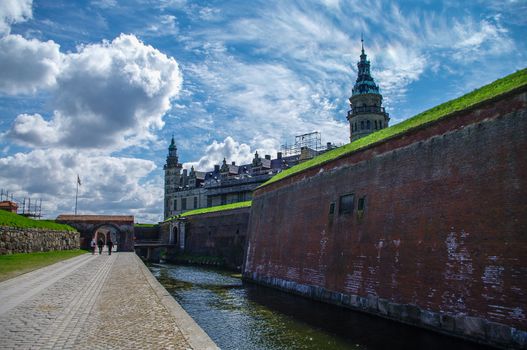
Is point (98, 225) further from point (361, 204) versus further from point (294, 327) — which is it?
point (294, 327)

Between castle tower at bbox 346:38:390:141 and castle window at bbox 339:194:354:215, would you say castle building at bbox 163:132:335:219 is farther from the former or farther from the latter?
castle window at bbox 339:194:354:215

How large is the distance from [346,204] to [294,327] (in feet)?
20.3

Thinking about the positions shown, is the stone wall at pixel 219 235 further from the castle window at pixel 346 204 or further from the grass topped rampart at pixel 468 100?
the grass topped rampart at pixel 468 100

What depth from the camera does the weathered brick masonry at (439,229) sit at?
9.55 meters

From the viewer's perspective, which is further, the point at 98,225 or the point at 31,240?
the point at 98,225

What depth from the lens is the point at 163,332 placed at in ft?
26.9

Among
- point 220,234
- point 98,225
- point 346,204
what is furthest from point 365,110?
point 346,204

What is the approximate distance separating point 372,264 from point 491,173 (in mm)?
5428

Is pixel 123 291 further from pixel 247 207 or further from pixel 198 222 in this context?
pixel 198 222

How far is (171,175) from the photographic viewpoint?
94688mm

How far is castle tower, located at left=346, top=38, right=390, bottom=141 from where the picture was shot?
5331 cm

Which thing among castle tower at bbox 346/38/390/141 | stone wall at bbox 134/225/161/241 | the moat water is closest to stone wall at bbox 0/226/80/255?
the moat water

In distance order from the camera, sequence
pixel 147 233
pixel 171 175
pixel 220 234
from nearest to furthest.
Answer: pixel 220 234, pixel 147 233, pixel 171 175

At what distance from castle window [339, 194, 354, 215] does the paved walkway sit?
26.5 ft
